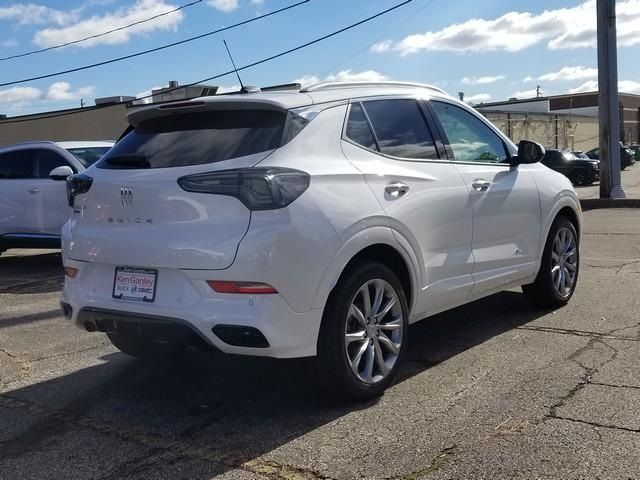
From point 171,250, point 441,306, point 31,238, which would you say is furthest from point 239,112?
point 31,238

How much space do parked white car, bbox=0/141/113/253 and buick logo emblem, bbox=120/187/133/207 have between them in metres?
6.02

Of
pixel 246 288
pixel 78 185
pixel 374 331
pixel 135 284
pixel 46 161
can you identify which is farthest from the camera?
pixel 46 161

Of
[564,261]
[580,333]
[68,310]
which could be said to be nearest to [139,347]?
[68,310]

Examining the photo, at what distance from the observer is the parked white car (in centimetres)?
985

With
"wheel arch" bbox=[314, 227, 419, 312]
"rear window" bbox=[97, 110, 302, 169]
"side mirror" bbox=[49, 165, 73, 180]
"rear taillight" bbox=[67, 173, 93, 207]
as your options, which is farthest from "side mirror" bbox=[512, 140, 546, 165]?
"side mirror" bbox=[49, 165, 73, 180]

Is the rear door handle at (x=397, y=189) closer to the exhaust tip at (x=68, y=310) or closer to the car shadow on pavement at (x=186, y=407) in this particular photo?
the car shadow on pavement at (x=186, y=407)

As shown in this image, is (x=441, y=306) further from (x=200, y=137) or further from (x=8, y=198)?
(x=8, y=198)

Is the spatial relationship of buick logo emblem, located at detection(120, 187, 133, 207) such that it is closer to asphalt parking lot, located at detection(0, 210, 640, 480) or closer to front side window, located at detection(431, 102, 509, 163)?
asphalt parking lot, located at detection(0, 210, 640, 480)

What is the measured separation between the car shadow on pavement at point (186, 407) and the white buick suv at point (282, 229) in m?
0.29

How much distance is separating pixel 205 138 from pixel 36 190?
22.6 ft

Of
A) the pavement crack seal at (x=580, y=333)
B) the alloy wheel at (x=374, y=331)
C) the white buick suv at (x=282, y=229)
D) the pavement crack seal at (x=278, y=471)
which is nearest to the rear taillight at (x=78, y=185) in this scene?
the white buick suv at (x=282, y=229)

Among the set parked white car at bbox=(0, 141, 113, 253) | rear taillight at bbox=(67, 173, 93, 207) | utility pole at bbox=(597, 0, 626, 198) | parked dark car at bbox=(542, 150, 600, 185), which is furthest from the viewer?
parked dark car at bbox=(542, 150, 600, 185)

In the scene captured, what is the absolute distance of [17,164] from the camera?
10.4 meters

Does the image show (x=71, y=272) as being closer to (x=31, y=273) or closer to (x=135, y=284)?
(x=135, y=284)
